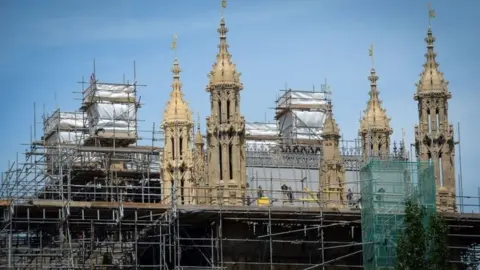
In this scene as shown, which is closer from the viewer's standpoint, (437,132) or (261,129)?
(437,132)

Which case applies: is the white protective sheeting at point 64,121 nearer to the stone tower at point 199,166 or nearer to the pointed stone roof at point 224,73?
the stone tower at point 199,166

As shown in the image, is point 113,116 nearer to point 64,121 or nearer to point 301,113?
point 64,121

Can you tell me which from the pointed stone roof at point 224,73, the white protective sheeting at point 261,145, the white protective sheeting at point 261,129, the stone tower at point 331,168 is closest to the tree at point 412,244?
the stone tower at point 331,168

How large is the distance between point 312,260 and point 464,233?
8336mm

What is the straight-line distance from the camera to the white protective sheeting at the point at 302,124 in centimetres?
11694

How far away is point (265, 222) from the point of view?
8244cm

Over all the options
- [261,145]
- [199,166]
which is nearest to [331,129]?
[199,166]

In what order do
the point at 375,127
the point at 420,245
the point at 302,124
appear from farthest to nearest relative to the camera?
the point at 302,124 → the point at 375,127 → the point at 420,245

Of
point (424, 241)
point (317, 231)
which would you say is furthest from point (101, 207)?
point (424, 241)

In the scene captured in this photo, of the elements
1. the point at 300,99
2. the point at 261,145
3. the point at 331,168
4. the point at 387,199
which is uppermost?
the point at 300,99

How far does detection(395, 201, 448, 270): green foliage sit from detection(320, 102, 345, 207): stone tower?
44.3ft

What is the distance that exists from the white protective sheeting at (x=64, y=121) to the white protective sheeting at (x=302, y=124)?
1674 centimetres

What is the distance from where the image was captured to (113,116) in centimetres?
10462

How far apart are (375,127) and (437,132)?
8.91 metres
